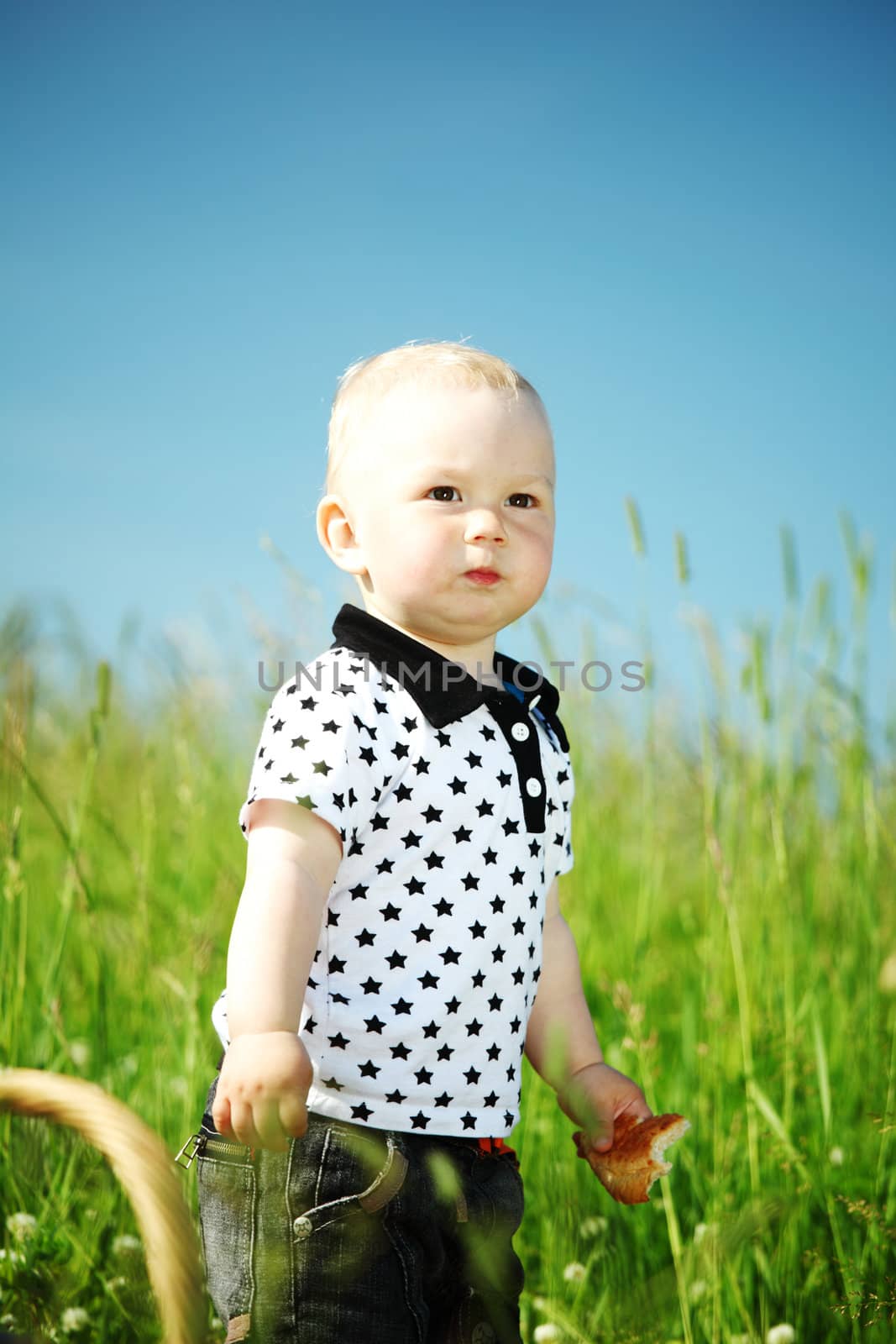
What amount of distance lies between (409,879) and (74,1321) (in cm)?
93

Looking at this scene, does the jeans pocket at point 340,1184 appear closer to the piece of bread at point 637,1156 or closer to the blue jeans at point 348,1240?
the blue jeans at point 348,1240

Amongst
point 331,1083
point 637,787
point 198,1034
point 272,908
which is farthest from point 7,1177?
point 637,787

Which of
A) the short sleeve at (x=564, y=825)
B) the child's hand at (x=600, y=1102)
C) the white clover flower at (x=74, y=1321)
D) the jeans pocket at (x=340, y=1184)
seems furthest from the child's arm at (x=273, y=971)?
the white clover flower at (x=74, y=1321)

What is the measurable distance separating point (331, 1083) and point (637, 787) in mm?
2895

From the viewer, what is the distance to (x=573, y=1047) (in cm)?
156

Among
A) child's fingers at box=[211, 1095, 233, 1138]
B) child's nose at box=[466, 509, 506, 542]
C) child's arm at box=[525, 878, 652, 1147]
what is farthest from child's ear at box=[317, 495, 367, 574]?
child's fingers at box=[211, 1095, 233, 1138]

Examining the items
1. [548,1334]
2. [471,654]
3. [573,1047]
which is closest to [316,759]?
[471,654]

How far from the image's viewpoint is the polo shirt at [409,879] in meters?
1.27

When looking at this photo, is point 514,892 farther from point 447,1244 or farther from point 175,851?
point 175,851

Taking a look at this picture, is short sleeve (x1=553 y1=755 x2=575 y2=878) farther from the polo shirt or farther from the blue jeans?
the blue jeans

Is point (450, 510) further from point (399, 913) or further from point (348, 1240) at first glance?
point (348, 1240)

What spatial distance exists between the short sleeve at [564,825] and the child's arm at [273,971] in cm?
39

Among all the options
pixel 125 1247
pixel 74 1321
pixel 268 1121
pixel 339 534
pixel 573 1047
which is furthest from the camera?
pixel 125 1247

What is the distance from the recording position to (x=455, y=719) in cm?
135
